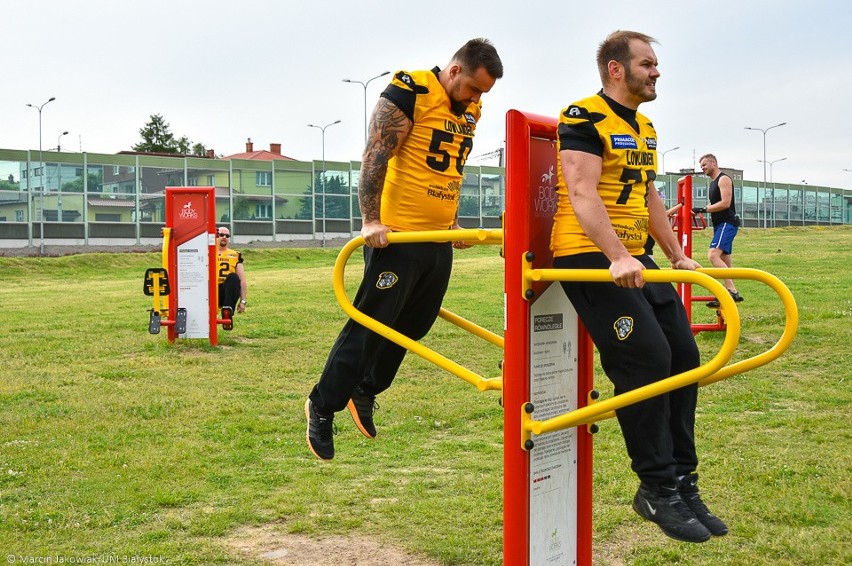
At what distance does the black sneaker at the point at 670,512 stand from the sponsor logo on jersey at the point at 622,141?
1.32 meters

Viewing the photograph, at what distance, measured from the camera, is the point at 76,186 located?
38.6 meters

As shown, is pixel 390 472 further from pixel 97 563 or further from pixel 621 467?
pixel 97 563

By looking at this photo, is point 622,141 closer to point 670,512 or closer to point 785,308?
point 785,308

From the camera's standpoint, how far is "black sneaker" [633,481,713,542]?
362cm

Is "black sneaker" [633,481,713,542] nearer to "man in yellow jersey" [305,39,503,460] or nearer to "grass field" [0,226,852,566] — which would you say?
"grass field" [0,226,852,566]

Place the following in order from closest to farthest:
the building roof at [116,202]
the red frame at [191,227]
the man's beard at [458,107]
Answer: the man's beard at [458,107] → the red frame at [191,227] → the building roof at [116,202]

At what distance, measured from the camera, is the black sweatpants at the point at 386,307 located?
4.62m

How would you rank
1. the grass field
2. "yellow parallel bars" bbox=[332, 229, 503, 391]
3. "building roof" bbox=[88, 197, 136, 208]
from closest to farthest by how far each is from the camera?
"yellow parallel bars" bbox=[332, 229, 503, 391], the grass field, "building roof" bbox=[88, 197, 136, 208]

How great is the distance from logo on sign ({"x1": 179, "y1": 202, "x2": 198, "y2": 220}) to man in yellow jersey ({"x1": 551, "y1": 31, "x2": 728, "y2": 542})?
938cm

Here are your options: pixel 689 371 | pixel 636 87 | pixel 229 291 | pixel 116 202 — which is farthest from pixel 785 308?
pixel 116 202

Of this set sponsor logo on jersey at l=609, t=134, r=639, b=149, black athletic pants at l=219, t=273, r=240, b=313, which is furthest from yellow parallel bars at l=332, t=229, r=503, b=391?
black athletic pants at l=219, t=273, r=240, b=313

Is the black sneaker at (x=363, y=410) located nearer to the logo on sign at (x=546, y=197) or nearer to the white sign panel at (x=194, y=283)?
the logo on sign at (x=546, y=197)

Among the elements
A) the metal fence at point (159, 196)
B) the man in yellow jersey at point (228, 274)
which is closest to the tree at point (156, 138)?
the metal fence at point (159, 196)

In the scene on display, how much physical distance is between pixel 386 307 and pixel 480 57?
1270 mm
